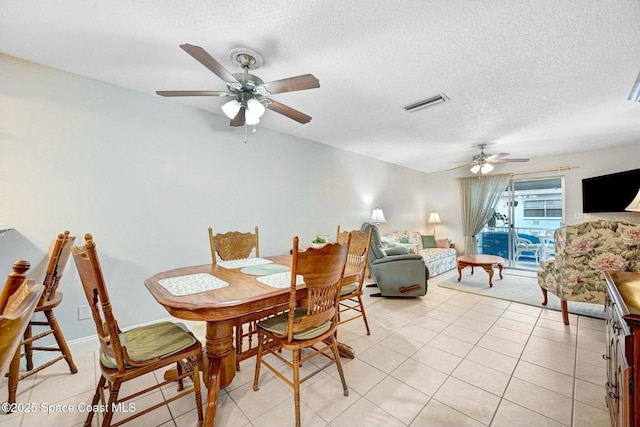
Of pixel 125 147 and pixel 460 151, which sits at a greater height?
pixel 460 151

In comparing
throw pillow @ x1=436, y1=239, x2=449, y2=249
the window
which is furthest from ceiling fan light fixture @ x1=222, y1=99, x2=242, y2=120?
the window

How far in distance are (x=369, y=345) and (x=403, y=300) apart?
55.7 inches

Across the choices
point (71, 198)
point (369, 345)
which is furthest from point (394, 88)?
point (71, 198)

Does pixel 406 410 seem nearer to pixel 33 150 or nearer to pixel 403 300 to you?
pixel 403 300

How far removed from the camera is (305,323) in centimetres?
148

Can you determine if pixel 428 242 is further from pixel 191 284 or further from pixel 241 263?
pixel 191 284

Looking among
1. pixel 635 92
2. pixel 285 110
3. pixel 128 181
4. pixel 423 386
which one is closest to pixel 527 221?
pixel 635 92

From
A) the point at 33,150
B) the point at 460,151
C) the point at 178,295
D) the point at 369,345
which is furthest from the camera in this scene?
the point at 460,151

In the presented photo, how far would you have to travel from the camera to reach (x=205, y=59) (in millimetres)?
1448

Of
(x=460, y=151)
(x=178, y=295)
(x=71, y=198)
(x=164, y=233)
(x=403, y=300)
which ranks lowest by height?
(x=403, y=300)

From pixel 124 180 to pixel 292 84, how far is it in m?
→ 1.92

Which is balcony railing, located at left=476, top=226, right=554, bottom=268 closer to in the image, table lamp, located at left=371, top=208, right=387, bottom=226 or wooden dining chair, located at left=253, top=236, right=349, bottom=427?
table lamp, located at left=371, top=208, right=387, bottom=226

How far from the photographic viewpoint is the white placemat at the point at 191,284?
1438 mm

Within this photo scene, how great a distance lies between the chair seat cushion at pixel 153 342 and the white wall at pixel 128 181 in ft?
3.94
